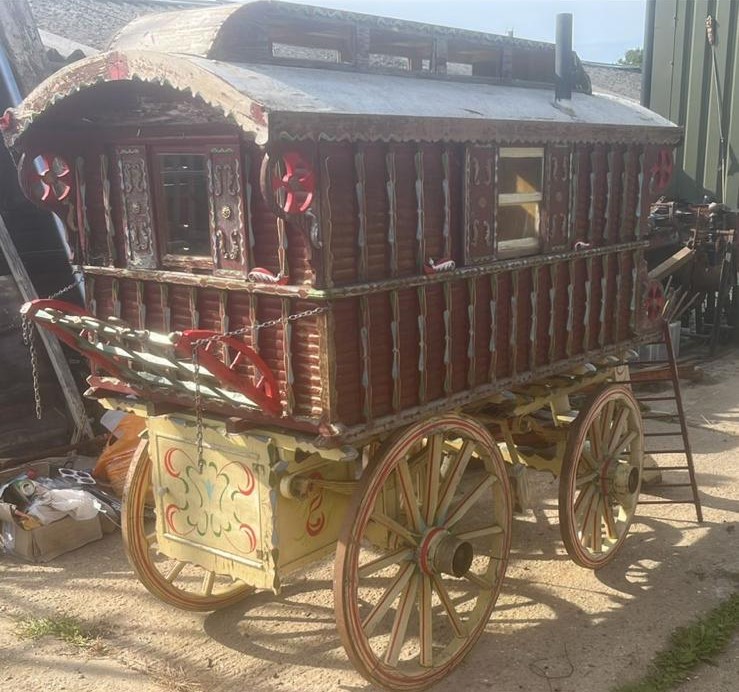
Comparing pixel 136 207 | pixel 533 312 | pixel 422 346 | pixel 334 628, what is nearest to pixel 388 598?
pixel 334 628

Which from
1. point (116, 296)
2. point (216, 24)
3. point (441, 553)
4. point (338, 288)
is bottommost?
point (441, 553)

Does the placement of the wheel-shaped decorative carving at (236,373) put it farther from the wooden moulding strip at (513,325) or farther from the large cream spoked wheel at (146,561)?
the wooden moulding strip at (513,325)

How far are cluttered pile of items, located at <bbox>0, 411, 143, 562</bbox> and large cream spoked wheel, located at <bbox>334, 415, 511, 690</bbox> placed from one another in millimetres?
2653

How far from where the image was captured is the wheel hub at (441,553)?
460 centimetres

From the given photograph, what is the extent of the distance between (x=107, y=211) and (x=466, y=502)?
2.69 metres

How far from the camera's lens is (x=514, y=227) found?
507cm

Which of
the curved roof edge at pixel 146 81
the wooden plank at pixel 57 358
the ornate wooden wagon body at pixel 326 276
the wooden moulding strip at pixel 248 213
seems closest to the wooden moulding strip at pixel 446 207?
the ornate wooden wagon body at pixel 326 276

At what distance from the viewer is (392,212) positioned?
4105 mm

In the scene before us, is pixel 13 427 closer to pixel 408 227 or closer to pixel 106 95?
pixel 106 95

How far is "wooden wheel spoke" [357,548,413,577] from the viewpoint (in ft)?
14.4

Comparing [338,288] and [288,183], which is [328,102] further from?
[338,288]

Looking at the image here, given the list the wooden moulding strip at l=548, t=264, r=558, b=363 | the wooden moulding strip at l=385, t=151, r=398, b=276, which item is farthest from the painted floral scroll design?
the wooden moulding strip at l=548, t=264, r=558, b=363

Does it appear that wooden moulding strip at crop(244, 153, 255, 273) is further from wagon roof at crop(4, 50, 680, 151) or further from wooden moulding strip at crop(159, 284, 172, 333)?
wooden moulding strip at crop(159, 284, 172, 333)

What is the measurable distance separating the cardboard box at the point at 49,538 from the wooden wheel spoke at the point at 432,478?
10.5 feet
